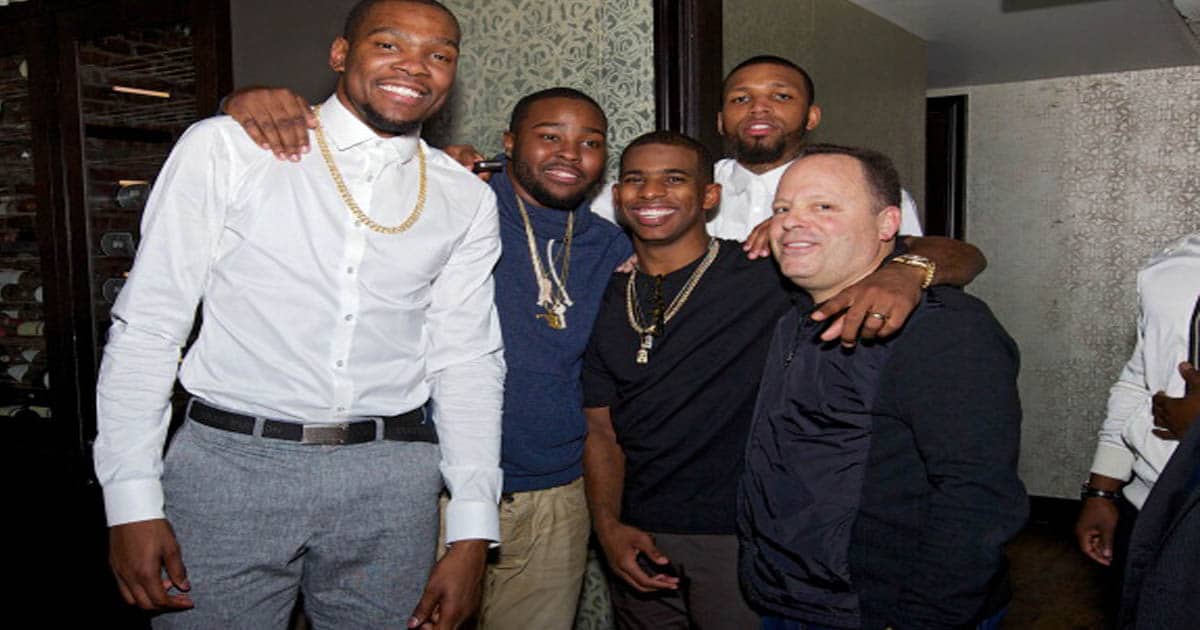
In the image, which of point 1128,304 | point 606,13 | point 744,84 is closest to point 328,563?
point 744,84

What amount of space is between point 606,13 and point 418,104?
1147 mm

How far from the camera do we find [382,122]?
1.79 meters

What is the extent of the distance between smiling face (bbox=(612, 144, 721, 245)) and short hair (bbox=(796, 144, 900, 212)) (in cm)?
48

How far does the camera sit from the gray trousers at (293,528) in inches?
64.9

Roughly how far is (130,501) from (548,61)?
1750 mm

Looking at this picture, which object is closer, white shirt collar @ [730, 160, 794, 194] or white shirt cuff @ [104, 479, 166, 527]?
white shirt cuff @ [104, 479, 166, 527]

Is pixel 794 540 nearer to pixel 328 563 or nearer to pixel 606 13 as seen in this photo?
pixel 328 563

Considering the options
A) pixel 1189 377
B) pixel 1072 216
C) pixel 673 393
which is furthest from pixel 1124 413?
pixel 1072 216

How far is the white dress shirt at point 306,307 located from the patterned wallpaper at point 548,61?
950mm

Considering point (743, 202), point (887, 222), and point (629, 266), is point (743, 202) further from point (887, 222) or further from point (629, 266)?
point (887, 222)

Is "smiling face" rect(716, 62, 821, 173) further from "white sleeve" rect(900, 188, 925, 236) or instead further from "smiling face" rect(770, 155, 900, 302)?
"smiling face" rect(770, 155, 900, 302)

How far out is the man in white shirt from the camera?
1.64 metres

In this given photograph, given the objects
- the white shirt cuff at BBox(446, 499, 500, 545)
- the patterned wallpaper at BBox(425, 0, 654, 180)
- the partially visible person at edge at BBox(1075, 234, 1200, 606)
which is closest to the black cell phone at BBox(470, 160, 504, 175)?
the patterned wallpaper at BBox(425, 0, 654, 180)

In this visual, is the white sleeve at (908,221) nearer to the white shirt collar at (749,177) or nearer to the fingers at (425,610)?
the white shirt collar at (749,177)
